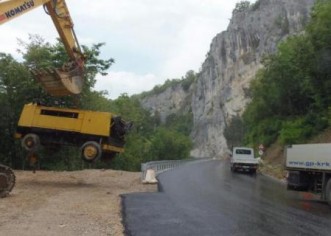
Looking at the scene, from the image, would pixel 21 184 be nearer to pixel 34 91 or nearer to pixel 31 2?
pixel 31 2

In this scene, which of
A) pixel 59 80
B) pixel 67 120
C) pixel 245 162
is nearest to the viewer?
pixel 59 80

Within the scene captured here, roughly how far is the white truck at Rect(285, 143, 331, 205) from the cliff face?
102805mm

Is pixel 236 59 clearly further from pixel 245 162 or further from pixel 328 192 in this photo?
pixel 328 192

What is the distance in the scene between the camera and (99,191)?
2164 centimetres

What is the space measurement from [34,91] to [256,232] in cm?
2650

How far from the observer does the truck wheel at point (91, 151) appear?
22422 millimetres

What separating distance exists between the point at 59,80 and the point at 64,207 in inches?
272

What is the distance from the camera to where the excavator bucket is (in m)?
21.3

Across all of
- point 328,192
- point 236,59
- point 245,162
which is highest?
point 236,59

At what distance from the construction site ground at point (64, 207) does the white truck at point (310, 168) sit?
20.4ft

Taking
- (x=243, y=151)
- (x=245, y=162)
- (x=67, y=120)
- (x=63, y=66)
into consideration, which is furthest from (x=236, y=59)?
(x=63, y=66)

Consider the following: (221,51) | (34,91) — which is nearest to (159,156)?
(221,51)

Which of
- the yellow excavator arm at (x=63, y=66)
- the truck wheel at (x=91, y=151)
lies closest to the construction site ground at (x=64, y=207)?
the truck wheel at (x=91, y=151)

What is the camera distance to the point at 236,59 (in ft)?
476
